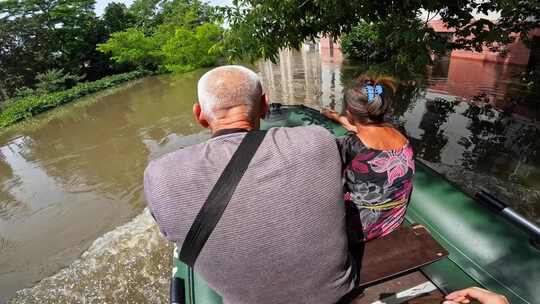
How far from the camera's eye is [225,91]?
4.00 ft

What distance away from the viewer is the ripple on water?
11.2 feet

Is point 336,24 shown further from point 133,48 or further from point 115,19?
point 115,19

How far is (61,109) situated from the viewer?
615 inches

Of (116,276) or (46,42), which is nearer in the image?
(116,276)

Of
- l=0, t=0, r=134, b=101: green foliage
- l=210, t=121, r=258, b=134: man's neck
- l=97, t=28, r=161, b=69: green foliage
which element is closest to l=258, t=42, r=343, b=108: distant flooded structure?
l=210, t=121, r=258, b=134: man's neck

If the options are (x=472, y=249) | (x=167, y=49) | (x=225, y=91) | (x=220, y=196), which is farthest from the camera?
(x=167, y=49)

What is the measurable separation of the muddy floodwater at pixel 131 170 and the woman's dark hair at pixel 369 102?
2.82 metres

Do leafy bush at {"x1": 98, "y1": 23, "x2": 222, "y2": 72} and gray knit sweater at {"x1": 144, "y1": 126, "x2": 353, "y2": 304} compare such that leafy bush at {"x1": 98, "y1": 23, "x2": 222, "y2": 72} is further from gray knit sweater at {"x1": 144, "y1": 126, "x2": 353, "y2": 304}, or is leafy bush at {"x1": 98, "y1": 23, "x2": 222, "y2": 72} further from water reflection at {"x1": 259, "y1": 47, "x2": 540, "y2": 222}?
gray knit sweater at {"x1": 144, "y1": 126, "x2": 353, "y2": 304}

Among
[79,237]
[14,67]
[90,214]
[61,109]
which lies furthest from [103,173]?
[14,67]

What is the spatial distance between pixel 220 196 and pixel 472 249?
6.03 ft

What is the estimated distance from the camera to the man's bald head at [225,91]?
4.01ft

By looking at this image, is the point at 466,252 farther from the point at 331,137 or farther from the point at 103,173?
the point at 103,173

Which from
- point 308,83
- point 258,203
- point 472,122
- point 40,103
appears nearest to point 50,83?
point 40,103

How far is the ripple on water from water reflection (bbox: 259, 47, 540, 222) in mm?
3457
